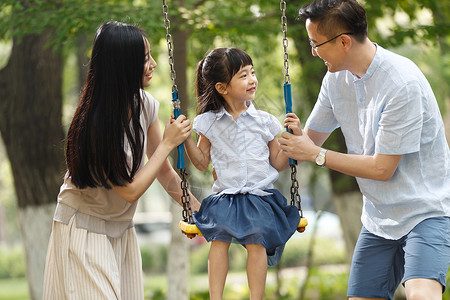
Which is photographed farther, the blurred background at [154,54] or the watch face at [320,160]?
→ the blurred background at [154,54]

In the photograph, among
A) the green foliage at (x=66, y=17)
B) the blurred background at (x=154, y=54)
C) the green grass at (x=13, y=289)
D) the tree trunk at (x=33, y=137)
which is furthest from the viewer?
the green grass at (x=13, y=289)

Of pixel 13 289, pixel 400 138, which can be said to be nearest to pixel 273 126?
pixel 400 138

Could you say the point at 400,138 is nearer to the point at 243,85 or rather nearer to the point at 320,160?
the point at 320,160

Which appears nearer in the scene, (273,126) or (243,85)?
(243,85)

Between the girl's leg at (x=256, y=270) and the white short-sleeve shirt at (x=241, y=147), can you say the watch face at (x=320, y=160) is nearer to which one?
Answer: the white short-sleeve shirt at (x=241, y=147)

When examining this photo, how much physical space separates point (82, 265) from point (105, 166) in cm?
52

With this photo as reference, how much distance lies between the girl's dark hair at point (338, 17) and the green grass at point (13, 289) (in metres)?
12.3

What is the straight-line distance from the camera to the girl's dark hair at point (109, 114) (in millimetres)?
2918

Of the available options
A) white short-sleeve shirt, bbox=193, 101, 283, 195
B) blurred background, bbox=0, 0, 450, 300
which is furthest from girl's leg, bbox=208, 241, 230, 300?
blurred background, bbox=0, 0, 450, 300

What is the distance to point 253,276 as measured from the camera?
10.1 feet

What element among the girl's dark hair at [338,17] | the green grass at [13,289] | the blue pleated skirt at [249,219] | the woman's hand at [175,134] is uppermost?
the girl's dark hair at [338,17]

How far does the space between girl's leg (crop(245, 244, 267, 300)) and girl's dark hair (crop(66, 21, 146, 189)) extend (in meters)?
0.72

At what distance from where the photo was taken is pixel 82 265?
3.02m

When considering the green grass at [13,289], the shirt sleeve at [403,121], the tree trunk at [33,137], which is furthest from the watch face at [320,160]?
the green grass at [13,289]
